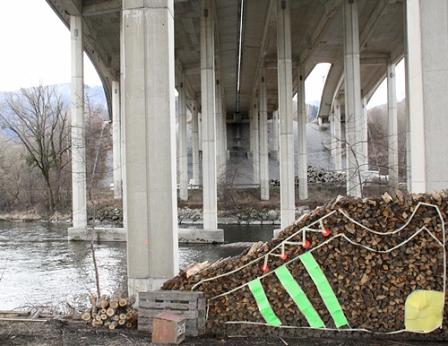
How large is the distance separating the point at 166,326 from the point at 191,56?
31592mm

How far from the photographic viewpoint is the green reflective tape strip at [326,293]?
18.9 feet

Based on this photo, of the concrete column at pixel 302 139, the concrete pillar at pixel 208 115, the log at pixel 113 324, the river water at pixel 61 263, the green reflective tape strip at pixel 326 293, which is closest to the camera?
the green reflective tape strip at pixel 326 293

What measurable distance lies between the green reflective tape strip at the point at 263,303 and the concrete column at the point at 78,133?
59.7 feet

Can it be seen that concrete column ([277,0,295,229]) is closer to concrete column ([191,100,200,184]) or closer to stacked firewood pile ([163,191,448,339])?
stacked firewood pile ([163,191,448,339])

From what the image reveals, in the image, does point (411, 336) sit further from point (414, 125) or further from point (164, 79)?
point (164, 79)

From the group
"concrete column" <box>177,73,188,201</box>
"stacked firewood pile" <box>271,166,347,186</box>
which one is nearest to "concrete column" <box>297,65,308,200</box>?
"stacked firewood pile" <box>271,166,347,186</box>

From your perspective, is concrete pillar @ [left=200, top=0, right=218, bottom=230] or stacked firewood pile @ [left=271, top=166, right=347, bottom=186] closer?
concrete pillar @ [left=200, top=0, right=218, bottom=230]

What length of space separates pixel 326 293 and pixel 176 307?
2339 millimetres

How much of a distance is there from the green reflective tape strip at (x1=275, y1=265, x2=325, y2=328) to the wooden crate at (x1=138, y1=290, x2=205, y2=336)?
1.30 metres

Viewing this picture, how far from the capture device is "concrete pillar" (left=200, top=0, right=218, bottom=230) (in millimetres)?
20562

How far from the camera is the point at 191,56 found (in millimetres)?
34438

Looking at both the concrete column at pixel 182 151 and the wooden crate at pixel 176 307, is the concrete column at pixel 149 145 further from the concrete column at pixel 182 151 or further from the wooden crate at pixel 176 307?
the concrete column at pixel 182 151

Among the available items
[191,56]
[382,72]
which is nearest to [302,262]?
[191,56]

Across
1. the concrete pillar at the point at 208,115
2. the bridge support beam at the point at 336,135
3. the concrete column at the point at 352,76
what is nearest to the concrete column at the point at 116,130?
the concrete pillar at the point at 208,115
